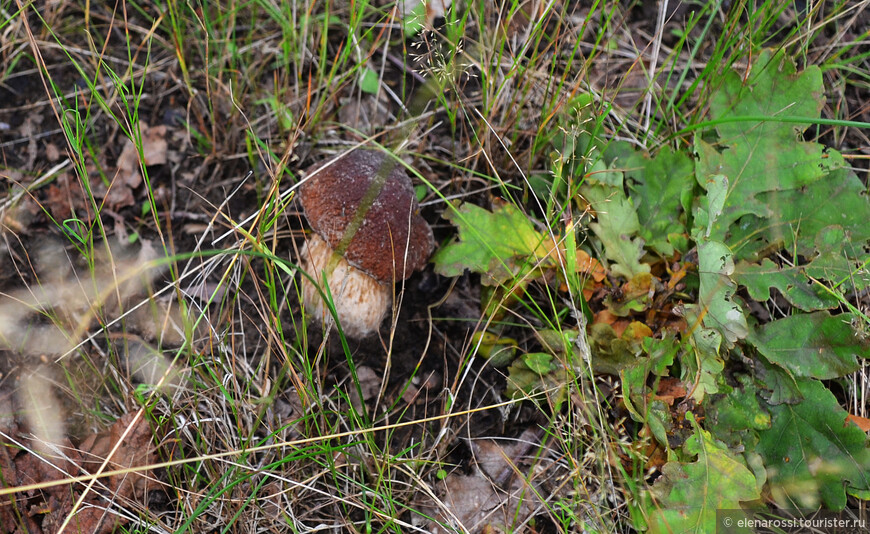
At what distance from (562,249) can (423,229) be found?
0.53 m

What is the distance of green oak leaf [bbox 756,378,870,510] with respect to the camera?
197 centimetres

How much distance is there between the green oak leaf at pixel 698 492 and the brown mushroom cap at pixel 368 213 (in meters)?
1.14

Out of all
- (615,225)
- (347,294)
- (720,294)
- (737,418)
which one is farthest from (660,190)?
(347,294)

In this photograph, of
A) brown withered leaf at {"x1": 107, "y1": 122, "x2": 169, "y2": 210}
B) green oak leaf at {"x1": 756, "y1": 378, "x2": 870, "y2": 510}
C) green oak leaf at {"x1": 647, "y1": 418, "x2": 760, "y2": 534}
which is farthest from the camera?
Answer: brown withered leaf at {"x1": 107, "y1": 122, "x2": 169, "y2": 210}

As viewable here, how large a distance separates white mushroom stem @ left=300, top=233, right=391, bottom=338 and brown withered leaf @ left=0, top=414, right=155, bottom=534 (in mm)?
759

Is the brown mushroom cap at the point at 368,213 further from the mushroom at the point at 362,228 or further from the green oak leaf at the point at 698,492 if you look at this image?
the green oak leaf at the point at 698,492

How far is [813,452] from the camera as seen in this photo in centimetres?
204

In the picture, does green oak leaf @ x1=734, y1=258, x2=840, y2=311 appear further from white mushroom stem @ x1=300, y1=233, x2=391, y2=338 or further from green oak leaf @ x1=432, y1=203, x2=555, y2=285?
white mushroom stem @ x1=300, y1=233, x2=391, y2=338

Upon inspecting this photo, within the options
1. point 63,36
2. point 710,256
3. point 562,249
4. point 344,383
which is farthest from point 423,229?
point 63,36

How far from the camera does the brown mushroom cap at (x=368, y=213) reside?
205cm

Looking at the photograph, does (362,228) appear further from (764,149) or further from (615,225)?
(764,149)

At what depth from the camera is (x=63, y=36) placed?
2.81 metres

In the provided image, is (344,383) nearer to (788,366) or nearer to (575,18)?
(788,366)

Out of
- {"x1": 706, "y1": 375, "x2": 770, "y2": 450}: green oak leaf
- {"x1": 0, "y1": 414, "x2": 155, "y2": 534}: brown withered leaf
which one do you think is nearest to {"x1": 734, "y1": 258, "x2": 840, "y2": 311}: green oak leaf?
{"x1": 706, "y1": 375, "x2": 770, "y2": 450}: green oak leaf
